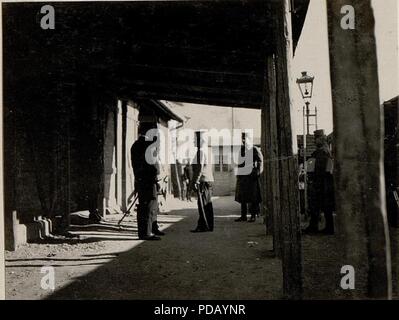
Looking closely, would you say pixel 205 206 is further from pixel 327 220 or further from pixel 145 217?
pixel 327 220

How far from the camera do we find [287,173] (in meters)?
3.74

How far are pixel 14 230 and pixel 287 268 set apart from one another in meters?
4.38

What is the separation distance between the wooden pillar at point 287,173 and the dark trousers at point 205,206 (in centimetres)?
465

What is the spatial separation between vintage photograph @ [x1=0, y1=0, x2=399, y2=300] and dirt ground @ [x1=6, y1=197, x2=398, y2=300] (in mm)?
30

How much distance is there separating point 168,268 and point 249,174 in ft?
18.0

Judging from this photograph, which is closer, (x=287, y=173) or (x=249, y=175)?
(x=287, y=173)

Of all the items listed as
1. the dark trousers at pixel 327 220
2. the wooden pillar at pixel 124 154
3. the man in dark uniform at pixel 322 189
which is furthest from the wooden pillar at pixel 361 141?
the wooden pillar at pixel 124 154

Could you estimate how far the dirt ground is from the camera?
4082 millimetres

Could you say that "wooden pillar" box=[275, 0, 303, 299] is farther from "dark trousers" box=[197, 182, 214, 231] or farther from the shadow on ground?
"dark trousers" box=[197, 182, 214, 231]

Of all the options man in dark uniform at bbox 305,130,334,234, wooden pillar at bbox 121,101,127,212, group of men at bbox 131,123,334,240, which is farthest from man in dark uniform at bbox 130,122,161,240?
wooden pillar at bbox 121,101,127,212

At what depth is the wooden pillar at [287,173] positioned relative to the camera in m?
3.68

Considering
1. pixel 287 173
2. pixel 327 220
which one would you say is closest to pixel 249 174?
pixel 327 220
